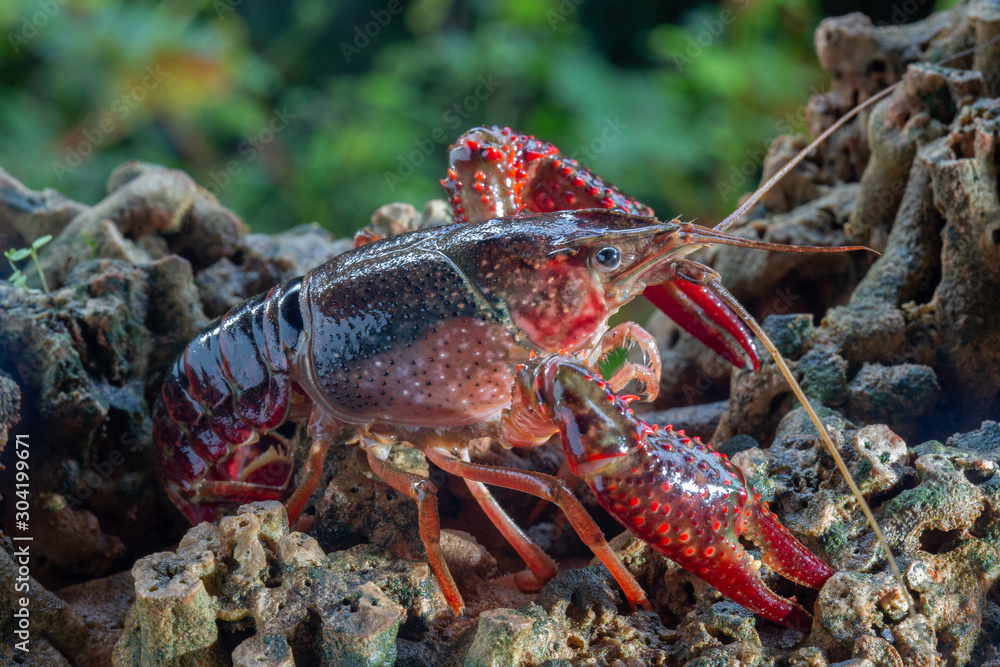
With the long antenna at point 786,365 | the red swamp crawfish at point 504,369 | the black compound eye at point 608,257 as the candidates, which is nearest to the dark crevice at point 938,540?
the long antenna at point 786,365

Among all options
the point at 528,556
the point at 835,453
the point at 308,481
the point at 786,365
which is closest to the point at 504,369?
the point at 528,556

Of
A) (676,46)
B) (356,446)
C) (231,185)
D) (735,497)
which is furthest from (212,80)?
(735,497)

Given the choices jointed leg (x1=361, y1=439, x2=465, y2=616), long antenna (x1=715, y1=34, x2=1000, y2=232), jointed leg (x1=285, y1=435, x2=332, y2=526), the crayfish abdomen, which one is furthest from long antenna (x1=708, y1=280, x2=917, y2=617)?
the crayfish abdomen

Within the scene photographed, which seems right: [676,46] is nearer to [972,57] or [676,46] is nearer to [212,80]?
[972,57]

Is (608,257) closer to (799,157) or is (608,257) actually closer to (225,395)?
(799,157)

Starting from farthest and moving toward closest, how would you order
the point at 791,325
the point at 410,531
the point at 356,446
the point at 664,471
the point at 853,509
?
the point at 791,325, the point at 356,446, the point at 410,531, the point at 853,509, the point at 664,471

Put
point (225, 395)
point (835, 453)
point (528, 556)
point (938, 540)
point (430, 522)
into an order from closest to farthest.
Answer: point (835, 453) → point (938, 540) → point (430, 522) → point (528, 556) → point (225, 395)

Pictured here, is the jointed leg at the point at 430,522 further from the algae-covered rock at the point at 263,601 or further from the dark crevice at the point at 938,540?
the dark crevice at the point at 938,540
